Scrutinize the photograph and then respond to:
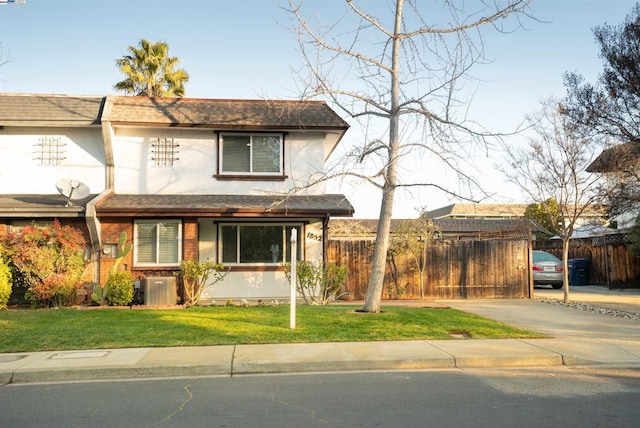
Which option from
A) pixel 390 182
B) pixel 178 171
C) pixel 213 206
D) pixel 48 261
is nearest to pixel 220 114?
pixel 178 171

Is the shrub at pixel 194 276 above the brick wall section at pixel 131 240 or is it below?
below

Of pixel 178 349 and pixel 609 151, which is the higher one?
pixel 609 151

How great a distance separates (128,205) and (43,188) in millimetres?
3247

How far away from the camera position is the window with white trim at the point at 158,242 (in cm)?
1688

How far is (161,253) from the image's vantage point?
1695 cm

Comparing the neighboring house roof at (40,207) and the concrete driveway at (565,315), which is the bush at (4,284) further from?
the concrete driveway at (565,315)

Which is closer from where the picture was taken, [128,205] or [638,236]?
[128,205]

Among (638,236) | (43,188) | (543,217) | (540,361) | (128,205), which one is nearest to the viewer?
(540,361)

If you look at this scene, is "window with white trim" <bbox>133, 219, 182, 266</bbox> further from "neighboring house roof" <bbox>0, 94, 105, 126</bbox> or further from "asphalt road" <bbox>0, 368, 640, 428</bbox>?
"asphalt road" <bbox>0, 368, 640, 428</bbox>

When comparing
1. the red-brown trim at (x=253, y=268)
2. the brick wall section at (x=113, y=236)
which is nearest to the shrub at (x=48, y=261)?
the brick wall section at (x=113, y=236)

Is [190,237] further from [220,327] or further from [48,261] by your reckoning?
[220,327]

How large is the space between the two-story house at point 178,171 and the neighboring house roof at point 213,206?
0.08 metres

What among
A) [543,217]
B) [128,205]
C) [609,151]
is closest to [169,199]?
[128,205]

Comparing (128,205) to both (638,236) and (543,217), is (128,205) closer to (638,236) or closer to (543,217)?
(638,236)
